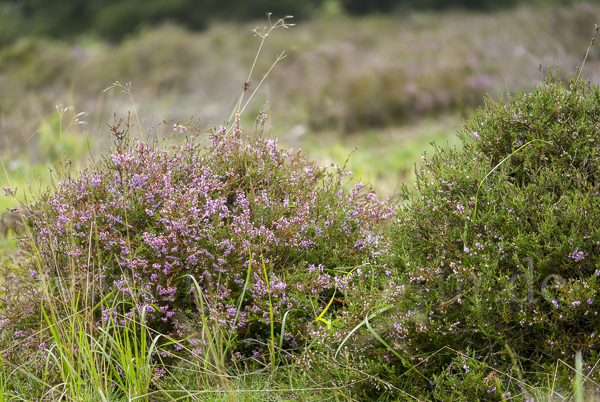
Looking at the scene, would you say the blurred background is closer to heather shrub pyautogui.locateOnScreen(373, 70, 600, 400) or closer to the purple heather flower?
heather shrub pyautogui.locateOnScreen(373, 70, 600, 400)

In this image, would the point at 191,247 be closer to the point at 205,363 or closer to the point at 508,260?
the point at 205,363

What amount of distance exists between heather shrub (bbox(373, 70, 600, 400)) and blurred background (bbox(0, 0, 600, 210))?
3035mm

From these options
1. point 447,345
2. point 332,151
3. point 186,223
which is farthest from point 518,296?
point 332,151

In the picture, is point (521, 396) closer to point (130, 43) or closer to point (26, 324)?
point (26, 324)

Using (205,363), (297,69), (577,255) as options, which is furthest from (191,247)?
(297,69)

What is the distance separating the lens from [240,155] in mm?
2674

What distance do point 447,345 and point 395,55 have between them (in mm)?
10929

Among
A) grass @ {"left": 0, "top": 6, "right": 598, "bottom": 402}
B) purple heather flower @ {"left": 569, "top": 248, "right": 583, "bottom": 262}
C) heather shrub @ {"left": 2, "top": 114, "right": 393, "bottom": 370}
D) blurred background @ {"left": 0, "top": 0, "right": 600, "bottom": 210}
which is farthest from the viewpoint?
blurred background @ {"left": 0, "top": 0, "right": 600, "bottom": 210}

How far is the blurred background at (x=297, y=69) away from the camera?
8500 mm

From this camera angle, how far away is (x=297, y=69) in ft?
41.2

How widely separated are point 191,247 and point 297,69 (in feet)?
35.6

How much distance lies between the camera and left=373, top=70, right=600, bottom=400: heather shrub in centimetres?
181

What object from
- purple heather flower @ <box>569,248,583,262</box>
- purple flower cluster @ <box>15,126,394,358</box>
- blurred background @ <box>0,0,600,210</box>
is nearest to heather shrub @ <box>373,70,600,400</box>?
purple heather flower @ <box>569,248,583,262</box>

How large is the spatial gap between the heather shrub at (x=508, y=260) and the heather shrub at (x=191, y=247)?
0.39 metres
